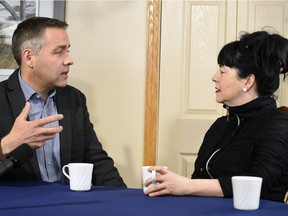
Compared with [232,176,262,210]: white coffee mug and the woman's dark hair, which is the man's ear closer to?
the woman's dark hair

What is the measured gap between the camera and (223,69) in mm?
2176

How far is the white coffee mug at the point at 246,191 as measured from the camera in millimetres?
1406

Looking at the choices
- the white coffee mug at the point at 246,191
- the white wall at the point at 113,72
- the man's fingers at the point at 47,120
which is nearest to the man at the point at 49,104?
the man's fingers at the point at 47,120

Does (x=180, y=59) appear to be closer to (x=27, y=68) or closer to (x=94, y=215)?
(x=27, y=68)

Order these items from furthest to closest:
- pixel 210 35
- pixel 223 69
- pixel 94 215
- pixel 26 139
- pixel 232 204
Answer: pixel 210 35, pixel 223 69, pixel 26 139, pixel 232 204, pixel 94 215

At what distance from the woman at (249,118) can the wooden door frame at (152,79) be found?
945mm

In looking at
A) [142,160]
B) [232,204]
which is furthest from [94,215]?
[142,160]

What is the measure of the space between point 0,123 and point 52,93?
1.11 feet

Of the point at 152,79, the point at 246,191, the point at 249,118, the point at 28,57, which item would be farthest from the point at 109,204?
the point at 152,79

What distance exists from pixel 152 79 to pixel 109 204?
1.77 m

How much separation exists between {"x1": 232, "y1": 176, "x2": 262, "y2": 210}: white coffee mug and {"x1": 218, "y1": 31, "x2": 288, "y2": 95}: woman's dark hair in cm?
78

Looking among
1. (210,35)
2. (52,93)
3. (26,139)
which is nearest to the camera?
(26,139)

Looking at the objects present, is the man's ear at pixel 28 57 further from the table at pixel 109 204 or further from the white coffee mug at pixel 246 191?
the white coffee mug at pixel 246 191

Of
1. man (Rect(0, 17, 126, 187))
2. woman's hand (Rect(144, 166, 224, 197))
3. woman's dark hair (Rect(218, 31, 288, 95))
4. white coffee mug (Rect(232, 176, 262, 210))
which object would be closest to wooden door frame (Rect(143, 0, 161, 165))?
man (Rect(0, 17, 126, 187))
